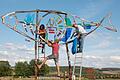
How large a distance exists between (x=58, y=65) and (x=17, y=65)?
89834 mm

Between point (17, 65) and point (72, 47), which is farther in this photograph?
point (17, 65)

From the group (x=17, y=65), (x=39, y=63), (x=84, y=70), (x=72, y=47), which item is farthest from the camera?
(x=17, y=65)

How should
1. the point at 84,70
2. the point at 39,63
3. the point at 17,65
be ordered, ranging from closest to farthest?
1. the point at 39,63
2. the point at 84,70
3. the point at 17,65

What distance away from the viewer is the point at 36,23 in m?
14.6

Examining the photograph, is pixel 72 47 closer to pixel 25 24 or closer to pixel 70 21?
pixel 70 21

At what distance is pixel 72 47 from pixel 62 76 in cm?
153

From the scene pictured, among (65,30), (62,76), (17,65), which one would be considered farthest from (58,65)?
(17,65)

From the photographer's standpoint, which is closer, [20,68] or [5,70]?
[5,70]

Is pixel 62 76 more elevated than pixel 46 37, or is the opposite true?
pixel 46 37

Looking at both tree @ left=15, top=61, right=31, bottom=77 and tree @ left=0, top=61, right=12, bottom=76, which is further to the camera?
tree @ left=15, top=61, right=31, bottom=77

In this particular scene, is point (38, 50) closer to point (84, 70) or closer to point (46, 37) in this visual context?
point (46, 37)

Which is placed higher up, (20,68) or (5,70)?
(20,68)

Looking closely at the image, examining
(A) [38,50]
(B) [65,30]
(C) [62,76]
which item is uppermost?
(B) [65,30]

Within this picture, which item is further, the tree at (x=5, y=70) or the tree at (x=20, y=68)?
the tree at (x=20, y=68)
